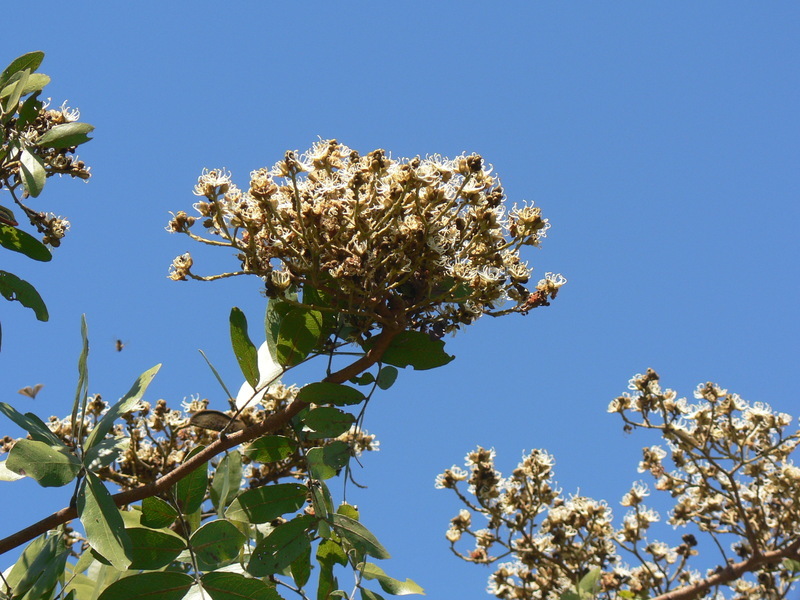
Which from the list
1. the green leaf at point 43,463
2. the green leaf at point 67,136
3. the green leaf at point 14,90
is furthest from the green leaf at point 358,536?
the green leaf at point 14,90

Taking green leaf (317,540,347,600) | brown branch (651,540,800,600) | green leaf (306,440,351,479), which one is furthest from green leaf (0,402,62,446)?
brown branch (651,540,800,600)

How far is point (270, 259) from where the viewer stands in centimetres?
228

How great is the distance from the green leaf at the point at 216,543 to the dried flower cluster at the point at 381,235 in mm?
637

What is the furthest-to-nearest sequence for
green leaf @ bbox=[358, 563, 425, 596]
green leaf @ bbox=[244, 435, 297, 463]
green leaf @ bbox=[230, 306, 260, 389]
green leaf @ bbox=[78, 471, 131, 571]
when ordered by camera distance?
1. green leaf @ bbox=[358, 563, 425, 596]
2. green leaf @ bbox=[244, 435, 297, 463]
3. green leaf @ bbox=[230, 306, 260, 389]
4. green leaf @ bbox=[78, 471, 131, 571]

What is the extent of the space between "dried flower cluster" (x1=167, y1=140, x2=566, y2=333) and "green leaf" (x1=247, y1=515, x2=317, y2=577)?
58cm

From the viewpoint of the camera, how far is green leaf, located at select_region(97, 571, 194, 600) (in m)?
2.07

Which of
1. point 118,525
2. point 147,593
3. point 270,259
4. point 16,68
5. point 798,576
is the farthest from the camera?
point 798,576

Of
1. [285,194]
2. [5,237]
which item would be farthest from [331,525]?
[5,237]

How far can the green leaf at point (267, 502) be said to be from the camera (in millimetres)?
2461

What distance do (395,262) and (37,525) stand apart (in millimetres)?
1070

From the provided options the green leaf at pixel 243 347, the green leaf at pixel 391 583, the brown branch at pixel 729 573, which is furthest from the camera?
the brown branch at pixel 729 573

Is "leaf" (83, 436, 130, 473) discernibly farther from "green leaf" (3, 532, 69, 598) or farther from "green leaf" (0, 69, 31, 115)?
"green leaf" (0, 69, 31, 115)

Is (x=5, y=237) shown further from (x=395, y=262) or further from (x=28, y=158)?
(x=395, y=262)

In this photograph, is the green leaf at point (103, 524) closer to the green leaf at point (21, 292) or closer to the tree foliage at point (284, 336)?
the tree foliage at point (284, 336)
